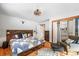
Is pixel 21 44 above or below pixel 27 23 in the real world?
below

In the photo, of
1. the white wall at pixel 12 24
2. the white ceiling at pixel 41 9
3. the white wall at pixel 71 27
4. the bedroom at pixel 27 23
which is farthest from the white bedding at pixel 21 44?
the white wall at pixel 71 27

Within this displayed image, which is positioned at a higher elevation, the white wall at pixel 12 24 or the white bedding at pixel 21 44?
the white wall at pixel 12 24

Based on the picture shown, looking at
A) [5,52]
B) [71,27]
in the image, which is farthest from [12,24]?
[71,27]

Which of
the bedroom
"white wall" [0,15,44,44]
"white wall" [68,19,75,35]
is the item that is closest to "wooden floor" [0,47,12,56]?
the bedroom

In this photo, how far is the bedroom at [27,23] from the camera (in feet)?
5.95

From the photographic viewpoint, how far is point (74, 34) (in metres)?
1.83

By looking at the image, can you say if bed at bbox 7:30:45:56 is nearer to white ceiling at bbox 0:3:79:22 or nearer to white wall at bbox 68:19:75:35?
white ceiling at bbox 0:3:79:22

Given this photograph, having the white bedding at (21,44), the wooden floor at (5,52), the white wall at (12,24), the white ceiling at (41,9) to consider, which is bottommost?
the wooden floor at (5,52)

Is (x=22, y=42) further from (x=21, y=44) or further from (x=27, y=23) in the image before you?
(x=27, y=23)

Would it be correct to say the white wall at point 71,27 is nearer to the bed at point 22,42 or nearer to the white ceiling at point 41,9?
the white ceiling at point 41,9

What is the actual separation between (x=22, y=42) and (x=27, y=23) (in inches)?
11.2

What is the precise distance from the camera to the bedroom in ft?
5.95

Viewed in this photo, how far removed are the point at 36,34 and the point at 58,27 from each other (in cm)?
34

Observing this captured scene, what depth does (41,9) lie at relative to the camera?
181cm
